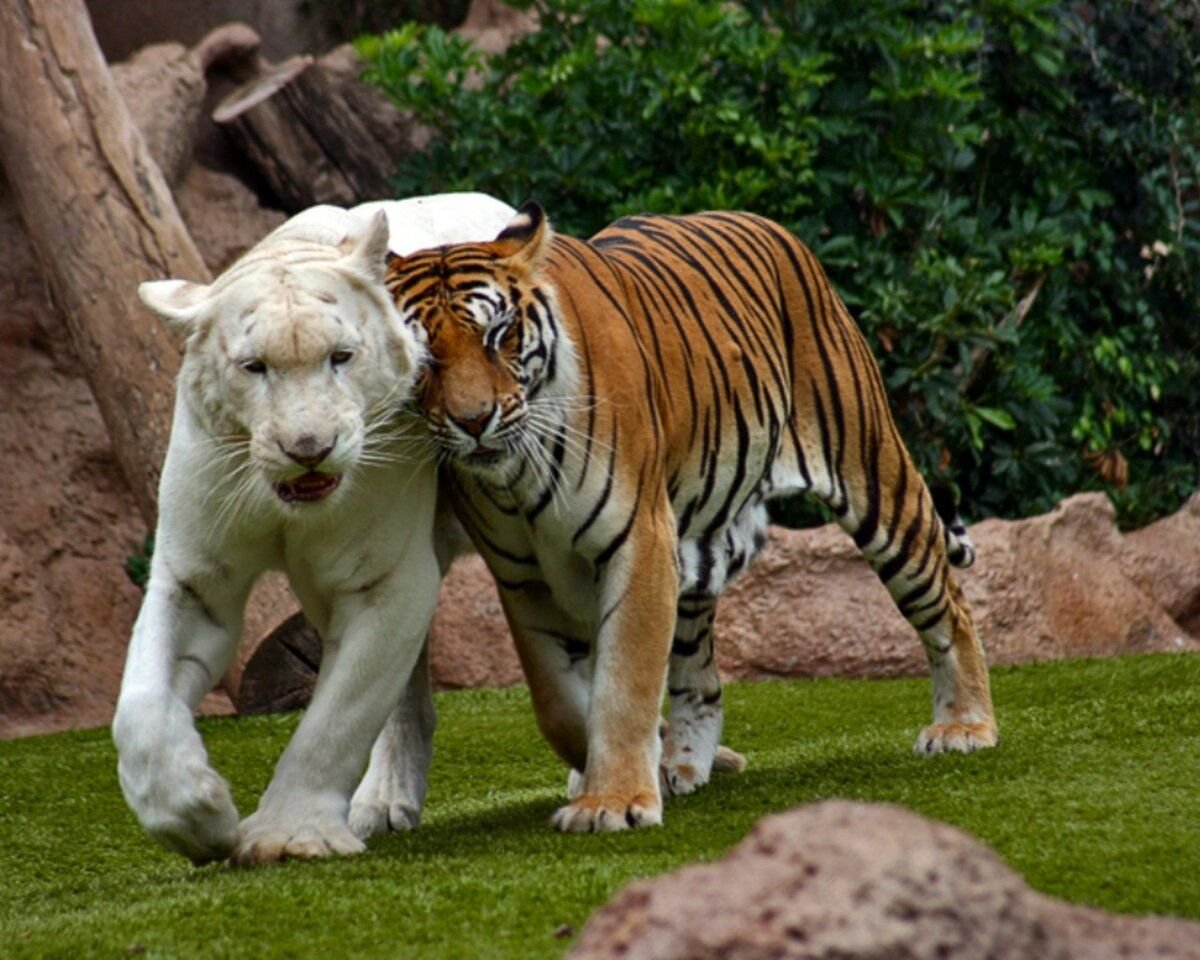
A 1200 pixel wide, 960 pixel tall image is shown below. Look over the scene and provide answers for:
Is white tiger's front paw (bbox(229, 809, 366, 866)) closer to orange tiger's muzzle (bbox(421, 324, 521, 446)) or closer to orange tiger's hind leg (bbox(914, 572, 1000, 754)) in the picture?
orange tiger's muzzle (bbox(421, 324, 521, 446))

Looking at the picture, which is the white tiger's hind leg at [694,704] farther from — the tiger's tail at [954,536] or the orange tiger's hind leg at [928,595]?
the tiger's tail at [954,536]

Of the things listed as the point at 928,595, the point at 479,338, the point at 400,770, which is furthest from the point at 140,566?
the point at 479,338

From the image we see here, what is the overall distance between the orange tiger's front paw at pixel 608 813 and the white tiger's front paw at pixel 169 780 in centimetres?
66

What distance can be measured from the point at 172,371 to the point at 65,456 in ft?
6.06

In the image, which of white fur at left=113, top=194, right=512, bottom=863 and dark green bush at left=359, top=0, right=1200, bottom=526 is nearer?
white fur at left=113, top=194, right=512, bottom=863

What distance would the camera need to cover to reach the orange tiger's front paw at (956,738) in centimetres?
492

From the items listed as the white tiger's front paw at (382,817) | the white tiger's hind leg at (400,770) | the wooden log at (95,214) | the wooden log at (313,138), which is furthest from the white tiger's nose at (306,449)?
the wooden log at (313,138)

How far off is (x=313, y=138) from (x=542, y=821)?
17.1 ft

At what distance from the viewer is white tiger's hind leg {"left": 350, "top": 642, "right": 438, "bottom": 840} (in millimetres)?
4465

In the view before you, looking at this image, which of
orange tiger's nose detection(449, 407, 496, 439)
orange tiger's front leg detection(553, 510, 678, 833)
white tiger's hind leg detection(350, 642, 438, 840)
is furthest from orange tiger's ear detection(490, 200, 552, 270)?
white tiger's hind leg detection(350, 642, 438, 840)

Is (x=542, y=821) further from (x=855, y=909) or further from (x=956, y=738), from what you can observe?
(x=855, y=909)

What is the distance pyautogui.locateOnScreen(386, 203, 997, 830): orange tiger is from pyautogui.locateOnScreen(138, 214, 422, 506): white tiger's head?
126 millimetres

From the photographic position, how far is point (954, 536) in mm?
5434

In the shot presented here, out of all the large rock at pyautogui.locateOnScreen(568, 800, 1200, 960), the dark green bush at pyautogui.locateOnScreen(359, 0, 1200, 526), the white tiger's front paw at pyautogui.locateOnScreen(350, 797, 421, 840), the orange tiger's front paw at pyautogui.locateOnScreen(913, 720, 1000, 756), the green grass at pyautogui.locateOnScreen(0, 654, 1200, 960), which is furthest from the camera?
the dark green bush at pyautogui.locateOnScreen(359, 0, 1200, 526)
